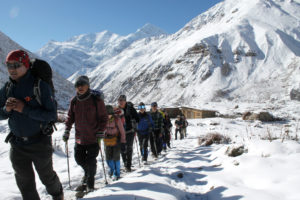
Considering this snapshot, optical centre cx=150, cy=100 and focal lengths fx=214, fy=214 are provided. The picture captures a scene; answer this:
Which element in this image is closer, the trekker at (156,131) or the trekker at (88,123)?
the trekker at (88,123)

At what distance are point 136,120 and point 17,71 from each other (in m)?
3.94

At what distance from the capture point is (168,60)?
9338 centimetres

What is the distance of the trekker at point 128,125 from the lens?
5876mm

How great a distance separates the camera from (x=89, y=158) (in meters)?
3.97

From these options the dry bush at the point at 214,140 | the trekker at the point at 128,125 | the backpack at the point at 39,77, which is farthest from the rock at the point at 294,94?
the backpack at the point at 39,77

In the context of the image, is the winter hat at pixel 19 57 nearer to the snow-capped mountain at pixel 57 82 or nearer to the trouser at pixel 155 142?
the trouser at pixel 155 142

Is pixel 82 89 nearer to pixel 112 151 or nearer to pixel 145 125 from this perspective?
pixel 112 151

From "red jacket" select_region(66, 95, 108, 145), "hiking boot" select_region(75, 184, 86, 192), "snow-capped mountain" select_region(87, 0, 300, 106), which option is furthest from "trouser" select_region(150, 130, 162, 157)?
"snow-capped mountain" select_region(87, 0, 300, 106)

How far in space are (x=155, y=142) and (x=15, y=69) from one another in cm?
604

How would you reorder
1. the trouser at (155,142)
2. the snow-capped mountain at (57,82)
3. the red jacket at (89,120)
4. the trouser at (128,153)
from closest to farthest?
the red jacket at (89,120) → the trouser at (128,153) → the trouser at (155,142) → the snow-capped mountain at (57,82)

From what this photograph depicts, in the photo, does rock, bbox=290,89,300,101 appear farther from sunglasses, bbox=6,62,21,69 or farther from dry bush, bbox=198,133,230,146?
sunglasses, bbox=6,62,21,69

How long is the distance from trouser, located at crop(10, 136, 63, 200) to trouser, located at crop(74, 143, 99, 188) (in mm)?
1026

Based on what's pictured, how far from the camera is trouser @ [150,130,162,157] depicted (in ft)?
24.9

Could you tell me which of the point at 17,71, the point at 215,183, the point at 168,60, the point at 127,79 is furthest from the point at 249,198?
the point at 127,79
